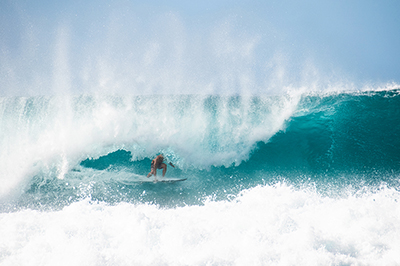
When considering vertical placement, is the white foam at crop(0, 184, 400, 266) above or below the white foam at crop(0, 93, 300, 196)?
below

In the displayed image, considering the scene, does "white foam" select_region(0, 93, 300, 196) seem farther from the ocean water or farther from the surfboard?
the surfboard

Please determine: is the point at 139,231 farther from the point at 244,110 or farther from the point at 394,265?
the point at 244,110

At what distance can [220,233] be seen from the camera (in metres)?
4.21

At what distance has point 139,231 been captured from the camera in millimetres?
4289

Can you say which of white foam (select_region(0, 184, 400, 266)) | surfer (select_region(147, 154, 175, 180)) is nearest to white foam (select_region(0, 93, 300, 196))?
surfer (select_region(147, 154, 175, 180))

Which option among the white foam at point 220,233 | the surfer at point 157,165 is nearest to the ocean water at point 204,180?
the white foam at point 220,233

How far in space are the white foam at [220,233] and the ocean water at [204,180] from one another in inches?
0.9

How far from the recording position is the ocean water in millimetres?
3898

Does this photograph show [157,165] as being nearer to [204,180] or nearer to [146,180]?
[146,180]

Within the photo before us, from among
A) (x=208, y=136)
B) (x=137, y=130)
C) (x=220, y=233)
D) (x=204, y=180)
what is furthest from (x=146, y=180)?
(x=220, y=233)

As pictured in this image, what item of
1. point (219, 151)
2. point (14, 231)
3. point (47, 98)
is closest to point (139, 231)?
point (14, 231)

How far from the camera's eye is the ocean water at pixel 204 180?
390 centimetres

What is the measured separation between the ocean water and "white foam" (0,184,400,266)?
0.02m

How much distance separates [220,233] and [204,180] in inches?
91.1
